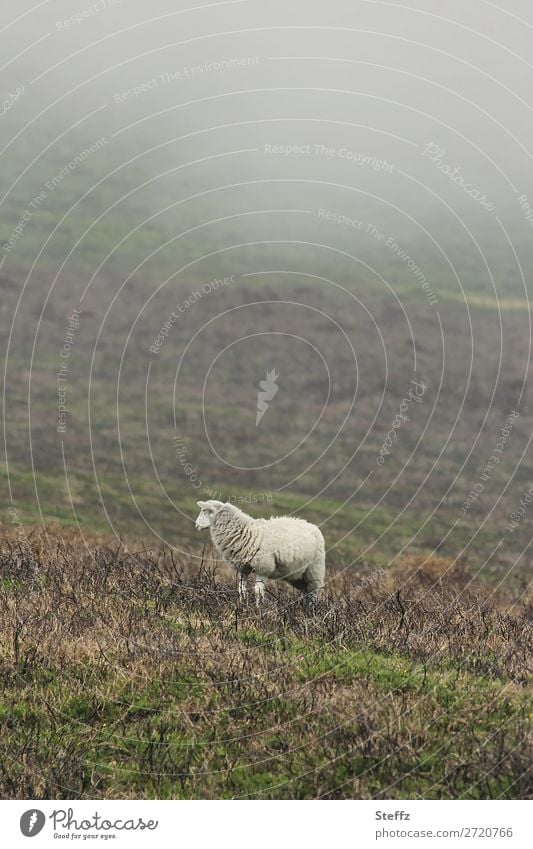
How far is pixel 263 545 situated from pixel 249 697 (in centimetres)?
379

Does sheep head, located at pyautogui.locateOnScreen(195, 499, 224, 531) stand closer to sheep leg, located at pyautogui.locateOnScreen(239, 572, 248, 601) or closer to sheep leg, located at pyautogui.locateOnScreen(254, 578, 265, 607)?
sheep leg, located at pyautogui.locateOnScreen(239, 572, 248, 601)

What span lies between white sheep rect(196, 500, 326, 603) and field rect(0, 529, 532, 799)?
2.65 ft

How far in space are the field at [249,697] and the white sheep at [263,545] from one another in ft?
2.65

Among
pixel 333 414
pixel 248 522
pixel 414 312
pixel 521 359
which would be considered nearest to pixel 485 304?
pixel 414 312

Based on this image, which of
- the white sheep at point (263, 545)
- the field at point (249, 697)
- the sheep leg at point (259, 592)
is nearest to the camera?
the field at point (249, 697)

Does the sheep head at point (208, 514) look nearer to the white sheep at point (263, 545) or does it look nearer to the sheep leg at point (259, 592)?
the white sheep at point (263, 545)

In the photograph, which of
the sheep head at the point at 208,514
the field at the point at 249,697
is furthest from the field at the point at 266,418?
the sheep head at the point at 208,514

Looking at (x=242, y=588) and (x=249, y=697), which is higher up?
(x=242, y=588)

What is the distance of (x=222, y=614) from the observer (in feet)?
36.1

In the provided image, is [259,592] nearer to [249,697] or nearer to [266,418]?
[249,697]

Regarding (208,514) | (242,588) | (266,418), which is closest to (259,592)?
(242,588)

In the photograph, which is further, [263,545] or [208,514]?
[208,514]

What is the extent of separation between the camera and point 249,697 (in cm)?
905

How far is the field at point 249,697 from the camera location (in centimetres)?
817
